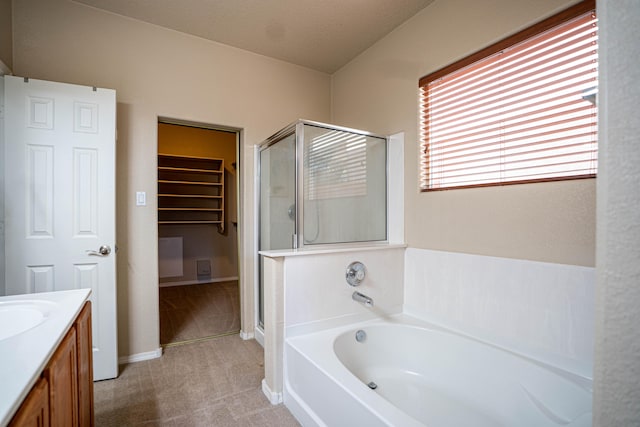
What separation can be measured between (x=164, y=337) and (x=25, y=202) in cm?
153

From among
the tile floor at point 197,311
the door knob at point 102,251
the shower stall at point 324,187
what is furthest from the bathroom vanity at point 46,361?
the tile floor at point 197,311

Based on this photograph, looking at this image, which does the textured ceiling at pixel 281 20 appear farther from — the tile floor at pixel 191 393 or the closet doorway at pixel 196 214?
the tile floor at pixel 191 393

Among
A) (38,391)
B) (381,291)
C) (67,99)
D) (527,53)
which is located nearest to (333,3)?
(527,53)

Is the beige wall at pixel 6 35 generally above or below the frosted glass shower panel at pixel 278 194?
above

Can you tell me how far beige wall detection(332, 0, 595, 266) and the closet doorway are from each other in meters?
2.50

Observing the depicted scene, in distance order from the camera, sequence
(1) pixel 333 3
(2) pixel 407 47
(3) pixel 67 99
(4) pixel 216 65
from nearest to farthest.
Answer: (3) pixel 67 99 → (1) pixel 333 3 → (2) pixel 407 47 → (4) pixel 216 65

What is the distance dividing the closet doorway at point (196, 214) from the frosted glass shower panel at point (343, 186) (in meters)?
2.39

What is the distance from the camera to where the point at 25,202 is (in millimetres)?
1829

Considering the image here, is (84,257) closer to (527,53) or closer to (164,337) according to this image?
(164,337)

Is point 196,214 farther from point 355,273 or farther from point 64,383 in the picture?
point 64,383

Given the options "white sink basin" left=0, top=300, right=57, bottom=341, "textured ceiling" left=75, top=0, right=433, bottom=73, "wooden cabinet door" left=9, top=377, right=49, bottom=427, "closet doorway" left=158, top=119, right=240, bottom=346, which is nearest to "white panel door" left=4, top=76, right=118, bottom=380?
"textured ceiling" left=75, top=0, right=433, bottom=73

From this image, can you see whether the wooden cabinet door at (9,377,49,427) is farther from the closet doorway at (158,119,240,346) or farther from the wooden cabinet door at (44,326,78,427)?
the closet doorway at (158,119,240,346)

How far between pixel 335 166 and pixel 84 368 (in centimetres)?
181

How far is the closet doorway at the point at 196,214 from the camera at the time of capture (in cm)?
445
